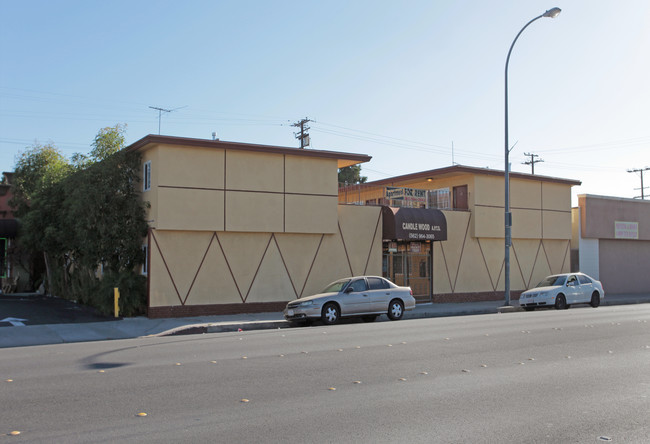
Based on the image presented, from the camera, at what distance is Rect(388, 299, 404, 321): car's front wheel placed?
1873 cm

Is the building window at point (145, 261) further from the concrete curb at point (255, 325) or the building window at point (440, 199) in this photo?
the building window at point (440, 199)

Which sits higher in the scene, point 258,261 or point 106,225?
point 106,225

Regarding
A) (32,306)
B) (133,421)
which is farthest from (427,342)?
(32,306)

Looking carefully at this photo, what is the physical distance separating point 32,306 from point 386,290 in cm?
1317

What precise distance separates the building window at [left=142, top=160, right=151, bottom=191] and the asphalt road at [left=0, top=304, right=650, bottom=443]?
776cm

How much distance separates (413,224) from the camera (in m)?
23.7

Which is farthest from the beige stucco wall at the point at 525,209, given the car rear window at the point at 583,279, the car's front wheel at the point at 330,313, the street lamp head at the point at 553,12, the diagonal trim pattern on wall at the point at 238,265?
the car's front wheel at the point at 330,313

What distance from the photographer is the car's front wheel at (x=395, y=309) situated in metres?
18.7

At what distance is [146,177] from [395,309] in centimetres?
940

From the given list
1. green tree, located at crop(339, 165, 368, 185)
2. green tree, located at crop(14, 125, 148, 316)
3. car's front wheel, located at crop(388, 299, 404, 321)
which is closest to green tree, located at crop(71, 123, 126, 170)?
green tree, located at crop(14, 125, 148, 316)

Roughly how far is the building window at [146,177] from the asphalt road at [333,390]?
7.76 meters

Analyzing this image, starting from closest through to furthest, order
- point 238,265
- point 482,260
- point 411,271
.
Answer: point 238,265 → point 411,271 → point 482,260

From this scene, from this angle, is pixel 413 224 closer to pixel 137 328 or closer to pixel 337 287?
pixel 337 287

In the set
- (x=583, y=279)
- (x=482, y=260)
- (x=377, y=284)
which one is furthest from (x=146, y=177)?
(x=583, y=279)
